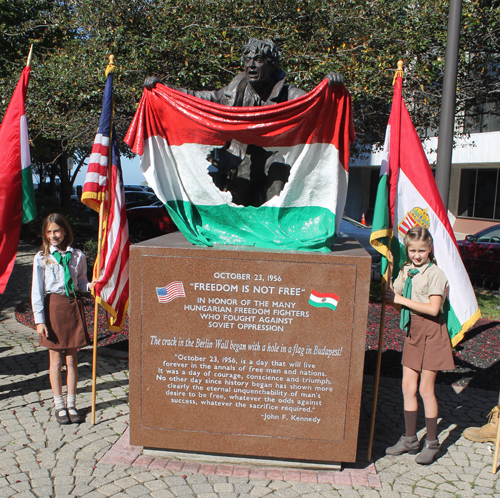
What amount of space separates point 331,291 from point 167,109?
1886 mm

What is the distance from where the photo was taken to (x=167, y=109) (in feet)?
13.1

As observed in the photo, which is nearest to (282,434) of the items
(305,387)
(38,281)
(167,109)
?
(305,387)

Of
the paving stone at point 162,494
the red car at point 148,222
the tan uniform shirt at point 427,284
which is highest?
the tan uniform shirt at point 427,284

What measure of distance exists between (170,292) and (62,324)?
48.1 inches

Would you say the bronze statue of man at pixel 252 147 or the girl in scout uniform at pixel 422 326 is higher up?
the bronze statue of man at pixel 252 147

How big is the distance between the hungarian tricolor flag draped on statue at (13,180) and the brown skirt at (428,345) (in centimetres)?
341

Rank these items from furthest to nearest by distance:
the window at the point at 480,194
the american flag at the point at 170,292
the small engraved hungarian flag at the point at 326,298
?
the window at the point at 480,194 → the american flag at the point at 170,292 → the small engraved hungarian flag at the point at 326,298

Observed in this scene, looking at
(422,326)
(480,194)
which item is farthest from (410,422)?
(480,194)

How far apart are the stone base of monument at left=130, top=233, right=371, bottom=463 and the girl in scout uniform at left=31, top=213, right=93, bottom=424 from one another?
860 millimetres

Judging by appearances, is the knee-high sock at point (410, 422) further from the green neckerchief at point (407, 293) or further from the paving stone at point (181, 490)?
the paving stone at point (181, 490)

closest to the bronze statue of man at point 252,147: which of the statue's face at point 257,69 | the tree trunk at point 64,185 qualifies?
the statue's face at point 257,69

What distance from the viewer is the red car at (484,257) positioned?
11.0 meters

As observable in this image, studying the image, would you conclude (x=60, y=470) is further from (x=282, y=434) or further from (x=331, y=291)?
(x=331, y=291)

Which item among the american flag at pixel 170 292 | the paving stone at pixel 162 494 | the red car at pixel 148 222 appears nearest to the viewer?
the paving stone at pixel 162 494
